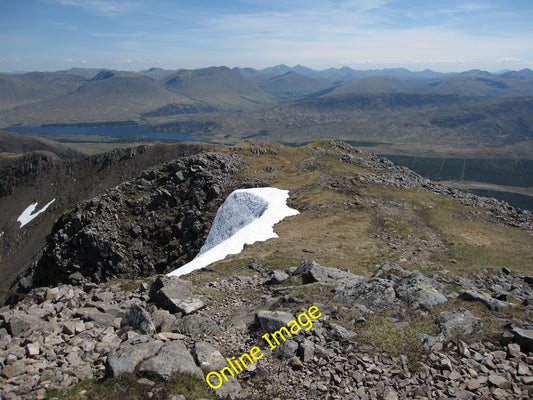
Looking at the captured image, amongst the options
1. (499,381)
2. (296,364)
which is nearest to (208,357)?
(296,364)

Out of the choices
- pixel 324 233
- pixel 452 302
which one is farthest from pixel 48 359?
pixel 324 233

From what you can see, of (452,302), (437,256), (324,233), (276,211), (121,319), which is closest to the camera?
(121,319)

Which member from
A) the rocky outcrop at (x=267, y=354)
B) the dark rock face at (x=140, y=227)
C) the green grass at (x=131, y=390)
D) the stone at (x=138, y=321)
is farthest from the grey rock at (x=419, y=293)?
A: the dark rock face at (x=140, y=227)

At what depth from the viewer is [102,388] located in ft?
36.8

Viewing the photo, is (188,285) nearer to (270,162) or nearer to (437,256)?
(437,256)

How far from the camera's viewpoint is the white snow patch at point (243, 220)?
37.4 metres

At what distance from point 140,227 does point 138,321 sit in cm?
4487

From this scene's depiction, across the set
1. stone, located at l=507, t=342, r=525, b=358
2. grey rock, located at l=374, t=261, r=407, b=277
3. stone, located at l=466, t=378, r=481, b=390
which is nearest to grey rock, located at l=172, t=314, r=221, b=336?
stone, located at l=466, t=378, r=481, b=390

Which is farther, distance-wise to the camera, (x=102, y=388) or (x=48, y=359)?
(x=48, y=359)

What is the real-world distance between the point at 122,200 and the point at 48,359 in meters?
51.6

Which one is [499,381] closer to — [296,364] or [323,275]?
[296,364]

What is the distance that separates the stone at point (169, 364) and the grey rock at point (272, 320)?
3597 millimetres

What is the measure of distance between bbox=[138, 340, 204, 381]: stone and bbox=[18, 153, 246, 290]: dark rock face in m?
36.6

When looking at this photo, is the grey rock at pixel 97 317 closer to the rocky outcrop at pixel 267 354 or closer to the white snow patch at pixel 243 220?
the rocky outcrop at pixel 267 354
